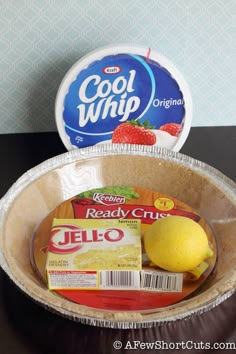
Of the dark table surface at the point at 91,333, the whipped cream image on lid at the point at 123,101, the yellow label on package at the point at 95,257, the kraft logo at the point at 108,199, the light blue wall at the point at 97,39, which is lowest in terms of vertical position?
the dark table surface at the point at 91,333

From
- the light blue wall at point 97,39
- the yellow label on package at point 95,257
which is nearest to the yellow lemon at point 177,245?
the yellow label on package at point 95,257

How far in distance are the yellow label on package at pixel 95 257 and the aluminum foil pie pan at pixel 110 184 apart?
0.10ft

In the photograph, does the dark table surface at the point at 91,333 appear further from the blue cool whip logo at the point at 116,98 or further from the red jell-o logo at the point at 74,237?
the blue cool whip logo at the point at 116,98

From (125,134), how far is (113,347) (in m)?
0.38

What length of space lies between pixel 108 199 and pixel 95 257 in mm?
138

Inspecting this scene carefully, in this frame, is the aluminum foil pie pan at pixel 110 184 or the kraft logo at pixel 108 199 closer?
the aluminum foil pie pan at pixel 110 184

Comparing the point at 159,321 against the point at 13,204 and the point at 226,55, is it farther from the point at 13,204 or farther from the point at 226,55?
the point at 226,55

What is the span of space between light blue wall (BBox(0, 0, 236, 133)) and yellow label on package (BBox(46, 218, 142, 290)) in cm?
31

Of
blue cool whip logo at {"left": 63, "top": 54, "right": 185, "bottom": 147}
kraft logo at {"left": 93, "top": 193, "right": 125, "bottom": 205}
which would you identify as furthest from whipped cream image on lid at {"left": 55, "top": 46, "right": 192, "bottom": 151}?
kraft logo at {"left": 93, "top": 193, "right": 125, "bottom": 205}

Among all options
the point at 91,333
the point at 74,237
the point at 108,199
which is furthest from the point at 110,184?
the point at 91,333

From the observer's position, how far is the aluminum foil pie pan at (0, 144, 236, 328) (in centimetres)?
56

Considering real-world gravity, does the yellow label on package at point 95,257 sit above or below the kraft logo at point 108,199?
below

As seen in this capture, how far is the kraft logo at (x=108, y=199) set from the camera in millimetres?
754

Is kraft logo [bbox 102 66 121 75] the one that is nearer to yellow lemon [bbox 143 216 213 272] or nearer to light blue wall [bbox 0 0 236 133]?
light blue wall [bbox 0 0 236 133]
